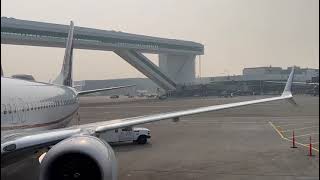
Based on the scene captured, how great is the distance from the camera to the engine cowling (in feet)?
28.2

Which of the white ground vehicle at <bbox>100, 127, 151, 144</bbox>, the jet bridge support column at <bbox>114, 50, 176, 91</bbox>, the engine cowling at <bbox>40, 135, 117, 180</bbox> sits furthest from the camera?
the jet bridge support column at <bbox>114, 50, 176, 91</bbox>

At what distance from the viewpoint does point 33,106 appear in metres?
13.7

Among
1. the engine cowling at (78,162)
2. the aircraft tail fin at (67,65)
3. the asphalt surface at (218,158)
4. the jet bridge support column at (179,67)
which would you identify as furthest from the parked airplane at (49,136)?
the jet bridge support column at (179,67)

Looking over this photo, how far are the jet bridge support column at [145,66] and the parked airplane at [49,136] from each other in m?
97.1

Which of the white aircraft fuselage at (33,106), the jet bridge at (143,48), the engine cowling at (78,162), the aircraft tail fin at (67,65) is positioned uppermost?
the jet bridge at (143,48)

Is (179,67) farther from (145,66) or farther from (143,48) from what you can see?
(145,66)

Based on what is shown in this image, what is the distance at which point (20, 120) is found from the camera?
11766mm

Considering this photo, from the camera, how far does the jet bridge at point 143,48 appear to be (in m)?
89.3

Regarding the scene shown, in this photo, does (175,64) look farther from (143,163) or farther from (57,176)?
(57,176)

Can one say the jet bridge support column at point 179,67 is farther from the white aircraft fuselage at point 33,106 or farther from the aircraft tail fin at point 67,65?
the white aircraft fuselage at point 33,106

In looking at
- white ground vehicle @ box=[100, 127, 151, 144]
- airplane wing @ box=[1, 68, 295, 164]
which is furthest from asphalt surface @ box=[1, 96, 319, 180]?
airplane wing @ box=[1, 68, 295, 164]

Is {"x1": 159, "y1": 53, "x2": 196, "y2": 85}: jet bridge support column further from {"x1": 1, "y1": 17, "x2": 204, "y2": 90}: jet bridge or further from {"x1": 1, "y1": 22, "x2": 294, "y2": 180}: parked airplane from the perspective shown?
{"x1": 1, "y1": 22, "x2": 294, "y2": 180}: parked airplane

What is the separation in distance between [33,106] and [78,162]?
5376 mm

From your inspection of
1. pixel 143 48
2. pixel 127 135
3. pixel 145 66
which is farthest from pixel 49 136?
pixel 143 48
